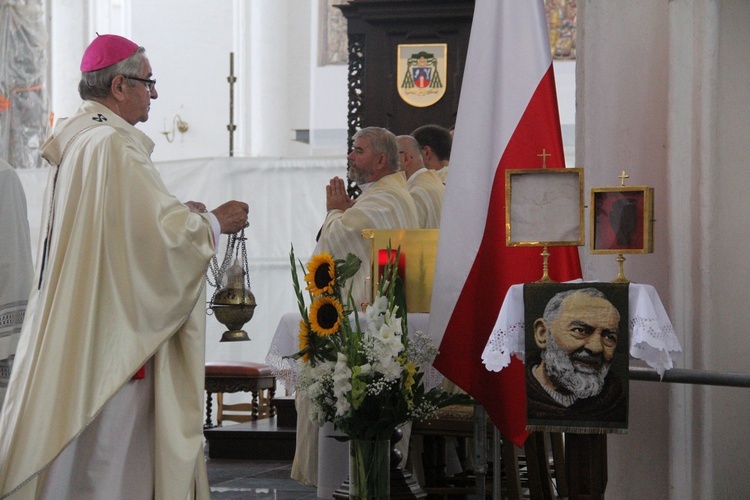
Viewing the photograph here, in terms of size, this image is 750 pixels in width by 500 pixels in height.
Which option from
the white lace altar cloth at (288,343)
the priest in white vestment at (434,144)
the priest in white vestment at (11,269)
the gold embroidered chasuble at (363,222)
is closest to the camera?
the white lace altar cloth at (288,343)

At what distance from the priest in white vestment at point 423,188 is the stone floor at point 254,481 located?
176 centimetres

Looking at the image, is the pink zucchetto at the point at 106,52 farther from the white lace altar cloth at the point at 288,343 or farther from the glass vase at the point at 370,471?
the glass vase at the point at 370,471

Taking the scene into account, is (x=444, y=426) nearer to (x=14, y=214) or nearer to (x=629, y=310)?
(x=629, y=310)

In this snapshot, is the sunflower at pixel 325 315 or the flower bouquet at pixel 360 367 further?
the sunflower at pixel 325 315

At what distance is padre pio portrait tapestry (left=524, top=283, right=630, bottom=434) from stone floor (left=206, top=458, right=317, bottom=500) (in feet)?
8.25

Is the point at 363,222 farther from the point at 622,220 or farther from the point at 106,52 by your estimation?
the point at 622,220

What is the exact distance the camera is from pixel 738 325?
15.8 ft

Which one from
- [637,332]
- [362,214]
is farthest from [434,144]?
[637,332]

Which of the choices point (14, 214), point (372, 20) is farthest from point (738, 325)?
point (372, 20)

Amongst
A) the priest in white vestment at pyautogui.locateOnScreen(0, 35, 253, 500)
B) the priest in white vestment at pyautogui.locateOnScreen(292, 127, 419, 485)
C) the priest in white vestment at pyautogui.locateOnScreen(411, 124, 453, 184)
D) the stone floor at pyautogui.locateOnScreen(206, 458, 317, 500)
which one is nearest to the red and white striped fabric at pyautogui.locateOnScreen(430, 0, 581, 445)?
the priest in white vestment at pyautogui.locateOnScreen(0, 35, 253, 500)

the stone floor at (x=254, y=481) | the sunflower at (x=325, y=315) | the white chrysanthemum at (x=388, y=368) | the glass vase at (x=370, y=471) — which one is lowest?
the stone floor at (x=254, y=481)

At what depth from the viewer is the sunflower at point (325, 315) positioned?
468cm

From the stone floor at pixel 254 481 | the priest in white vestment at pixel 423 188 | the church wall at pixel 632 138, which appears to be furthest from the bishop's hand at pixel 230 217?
the priest in white vestment at pixel 423 188

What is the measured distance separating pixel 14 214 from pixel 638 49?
121 inches
